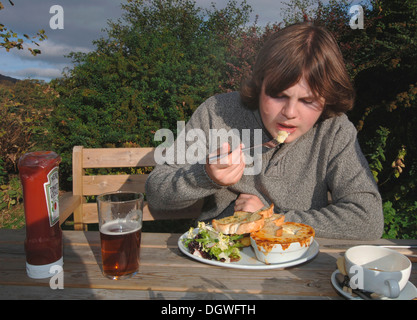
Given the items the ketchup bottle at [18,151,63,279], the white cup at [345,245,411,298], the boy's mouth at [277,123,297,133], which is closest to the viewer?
the white cup at [345,245,411,298]

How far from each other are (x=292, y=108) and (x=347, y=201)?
0.53 m

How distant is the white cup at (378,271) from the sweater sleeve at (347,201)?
409mm

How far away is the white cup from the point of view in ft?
3.05

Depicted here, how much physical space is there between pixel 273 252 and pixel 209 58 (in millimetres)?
3434

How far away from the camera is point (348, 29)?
11.7 ft

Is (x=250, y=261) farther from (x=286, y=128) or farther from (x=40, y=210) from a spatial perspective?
(x=286, y=128)

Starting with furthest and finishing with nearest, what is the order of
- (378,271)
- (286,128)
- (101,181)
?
(101,181)
(286,128)
(378,271)

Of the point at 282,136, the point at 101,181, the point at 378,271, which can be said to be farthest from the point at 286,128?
the point at 101,181

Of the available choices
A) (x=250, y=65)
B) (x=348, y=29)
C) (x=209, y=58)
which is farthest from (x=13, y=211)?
(x=348, y=29)

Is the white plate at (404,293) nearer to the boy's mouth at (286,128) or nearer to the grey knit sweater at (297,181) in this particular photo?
the grey knit sweater at (297,181)

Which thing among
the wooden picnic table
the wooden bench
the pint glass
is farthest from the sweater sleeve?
the wooden bench

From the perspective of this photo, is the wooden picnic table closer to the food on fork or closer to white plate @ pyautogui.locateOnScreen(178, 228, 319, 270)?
white plate @ pyautogui.locateOnScreen(178, 228, 319, 270)

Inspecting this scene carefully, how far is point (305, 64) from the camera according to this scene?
5.60 feet

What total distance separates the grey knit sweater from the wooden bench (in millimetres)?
462
